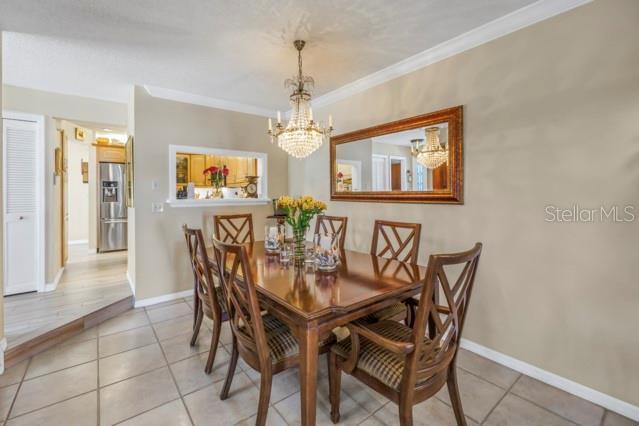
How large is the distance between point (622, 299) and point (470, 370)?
1.06 meters

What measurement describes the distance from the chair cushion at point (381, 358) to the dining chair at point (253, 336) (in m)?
0.13

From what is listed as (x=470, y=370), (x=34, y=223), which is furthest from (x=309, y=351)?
(x=34, y=223)

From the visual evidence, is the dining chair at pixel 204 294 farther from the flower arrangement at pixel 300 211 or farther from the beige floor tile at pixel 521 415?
the beige floor tile at pixel 521 415

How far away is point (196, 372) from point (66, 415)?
73 cm

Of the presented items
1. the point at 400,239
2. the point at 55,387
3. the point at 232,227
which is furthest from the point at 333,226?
the point at 55,387

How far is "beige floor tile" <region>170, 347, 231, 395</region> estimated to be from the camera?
1.99m

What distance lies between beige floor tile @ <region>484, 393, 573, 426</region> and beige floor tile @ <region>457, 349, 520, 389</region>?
17 cm

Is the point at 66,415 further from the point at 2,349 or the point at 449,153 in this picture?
the point at 449,153

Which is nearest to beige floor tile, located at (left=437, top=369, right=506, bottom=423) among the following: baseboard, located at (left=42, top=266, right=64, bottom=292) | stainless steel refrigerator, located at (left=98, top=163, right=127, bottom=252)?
baseboard, located at (left=42, top=266, right=64, bottom=292)

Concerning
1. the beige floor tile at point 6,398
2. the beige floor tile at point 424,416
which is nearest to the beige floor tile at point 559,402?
the beige floor tile at point 424,416

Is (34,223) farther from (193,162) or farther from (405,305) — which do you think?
(405,305)

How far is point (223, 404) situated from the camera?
1805 mm

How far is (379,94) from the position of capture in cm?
312

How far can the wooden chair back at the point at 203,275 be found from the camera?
A: 1.95 metres
